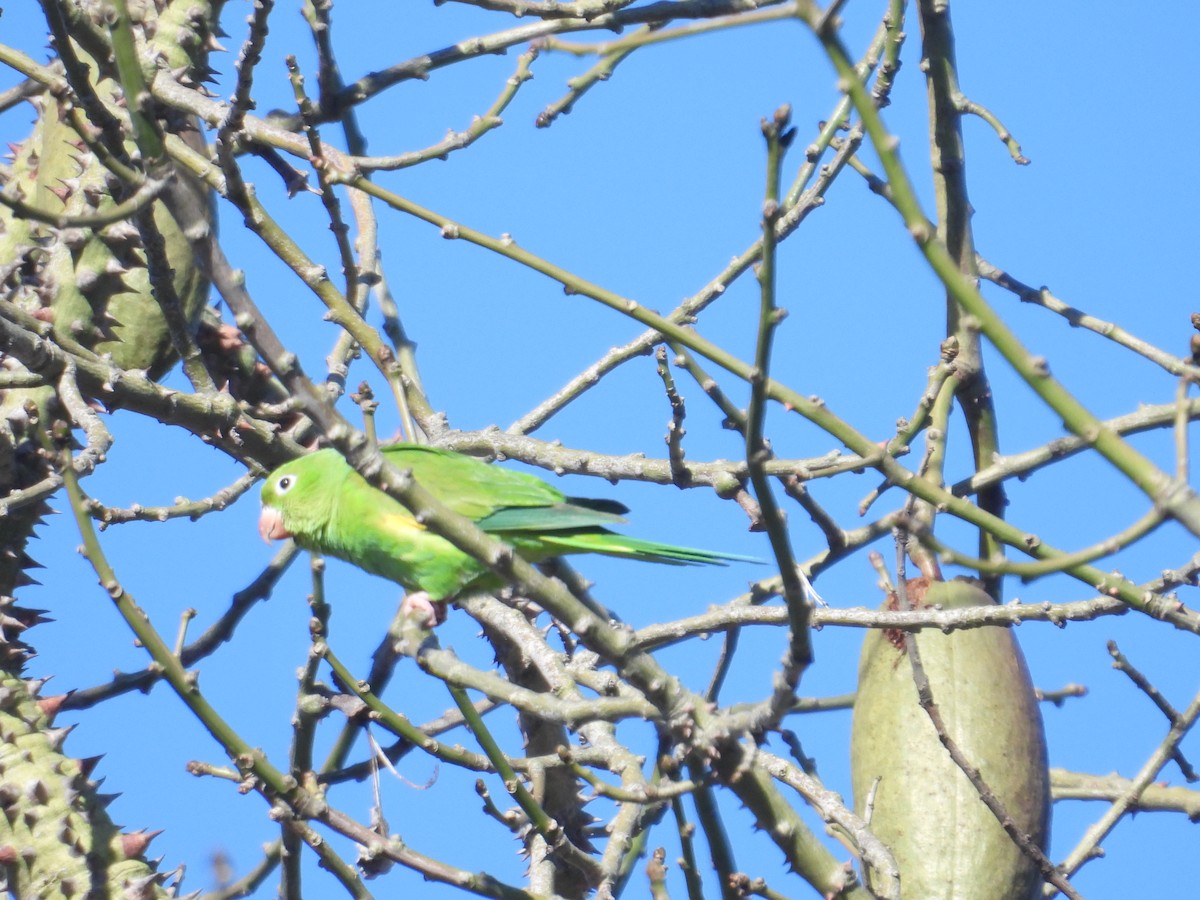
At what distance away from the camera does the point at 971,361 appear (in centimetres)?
373

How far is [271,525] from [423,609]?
2.30 feet

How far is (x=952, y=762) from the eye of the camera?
304 centimetres

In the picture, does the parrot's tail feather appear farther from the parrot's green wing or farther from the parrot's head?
the parrot's head

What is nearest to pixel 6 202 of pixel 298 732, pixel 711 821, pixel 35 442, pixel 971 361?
pixel 298 732

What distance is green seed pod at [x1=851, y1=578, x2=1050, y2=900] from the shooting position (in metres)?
2.95

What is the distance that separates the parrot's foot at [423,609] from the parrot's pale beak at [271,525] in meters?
0.47

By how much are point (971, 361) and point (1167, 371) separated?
1.94 ft

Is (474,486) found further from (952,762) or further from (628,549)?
(952,762)

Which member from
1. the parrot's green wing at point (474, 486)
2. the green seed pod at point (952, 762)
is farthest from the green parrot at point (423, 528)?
the green seed pod at point (952, 762)

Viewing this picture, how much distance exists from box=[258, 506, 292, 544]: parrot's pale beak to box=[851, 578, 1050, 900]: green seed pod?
176cm

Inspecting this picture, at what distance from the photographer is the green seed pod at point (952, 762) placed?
9.68 ft

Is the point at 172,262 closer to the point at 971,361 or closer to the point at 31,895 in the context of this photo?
the point at 31,895

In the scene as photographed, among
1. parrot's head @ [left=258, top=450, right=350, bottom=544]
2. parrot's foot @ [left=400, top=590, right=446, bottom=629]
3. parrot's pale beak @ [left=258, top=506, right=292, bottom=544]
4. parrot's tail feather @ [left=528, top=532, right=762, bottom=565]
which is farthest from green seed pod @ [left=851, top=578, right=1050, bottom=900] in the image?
parrot's pale beak @ [left=258, top=506, right=292, bottom=544]

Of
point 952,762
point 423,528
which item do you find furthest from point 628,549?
point 952,762
